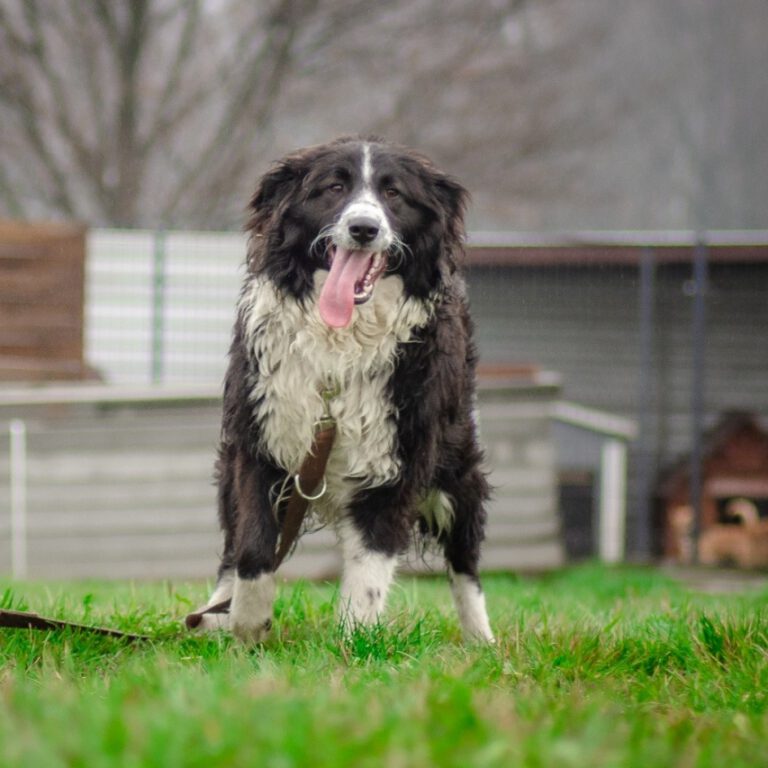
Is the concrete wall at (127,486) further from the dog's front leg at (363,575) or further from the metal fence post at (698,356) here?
the dog's front leg at (363,575)

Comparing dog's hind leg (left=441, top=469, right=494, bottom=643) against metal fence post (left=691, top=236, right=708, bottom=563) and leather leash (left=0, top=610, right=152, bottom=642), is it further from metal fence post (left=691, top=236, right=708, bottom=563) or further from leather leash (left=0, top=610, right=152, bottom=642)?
metal fence post (left=691, top=236, right=708, bottom=563)

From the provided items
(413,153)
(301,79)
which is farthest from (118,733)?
(301,79)

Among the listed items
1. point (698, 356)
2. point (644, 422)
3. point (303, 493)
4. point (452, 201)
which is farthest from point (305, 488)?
point (644, 422)

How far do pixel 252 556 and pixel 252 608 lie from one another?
18 centimetres

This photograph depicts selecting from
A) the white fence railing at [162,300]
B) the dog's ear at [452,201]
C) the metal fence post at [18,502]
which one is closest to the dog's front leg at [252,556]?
the dog's ear at [452,201]

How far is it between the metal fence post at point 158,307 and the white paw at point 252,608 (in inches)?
305

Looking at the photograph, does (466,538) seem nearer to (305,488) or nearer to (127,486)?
(305,488)

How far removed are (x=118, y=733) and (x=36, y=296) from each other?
10.1 meters

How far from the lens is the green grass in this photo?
2.06 metres

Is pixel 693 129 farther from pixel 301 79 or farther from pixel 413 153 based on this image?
pixel 413 153

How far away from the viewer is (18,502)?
9.95 metres

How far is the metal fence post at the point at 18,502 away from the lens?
32.6 feet

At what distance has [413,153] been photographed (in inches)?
177

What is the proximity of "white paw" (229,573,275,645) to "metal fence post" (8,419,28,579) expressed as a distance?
6351 mm
